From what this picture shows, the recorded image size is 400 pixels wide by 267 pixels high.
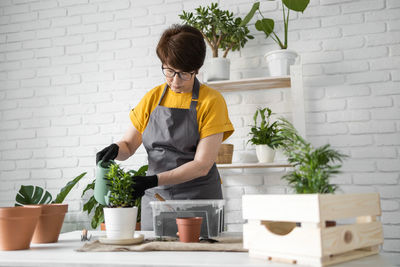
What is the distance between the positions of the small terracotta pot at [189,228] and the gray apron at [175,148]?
72 centimetres

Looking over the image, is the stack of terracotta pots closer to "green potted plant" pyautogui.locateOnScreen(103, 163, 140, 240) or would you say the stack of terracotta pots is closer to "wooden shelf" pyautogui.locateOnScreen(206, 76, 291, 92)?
"green potted plant" pyautogui.locateOnScreen(103, 163, 140, 240)

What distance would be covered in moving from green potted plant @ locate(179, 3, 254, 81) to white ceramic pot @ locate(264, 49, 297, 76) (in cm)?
26

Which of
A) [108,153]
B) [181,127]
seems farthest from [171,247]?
[181,127]

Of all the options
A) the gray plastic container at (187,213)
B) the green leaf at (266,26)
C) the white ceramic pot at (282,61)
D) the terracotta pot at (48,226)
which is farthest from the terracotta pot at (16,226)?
the green leaf at (266,26)

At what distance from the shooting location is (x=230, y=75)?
9.68 feet

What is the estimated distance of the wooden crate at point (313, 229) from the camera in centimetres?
83

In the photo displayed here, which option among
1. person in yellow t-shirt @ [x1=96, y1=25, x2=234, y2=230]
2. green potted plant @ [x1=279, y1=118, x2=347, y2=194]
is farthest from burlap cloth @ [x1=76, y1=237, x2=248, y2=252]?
person in yellow t-shirt @ [x1=96, y1=25, x2=234, y2=230]

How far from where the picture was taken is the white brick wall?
266 cm

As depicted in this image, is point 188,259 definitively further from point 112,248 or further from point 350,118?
point 350,118

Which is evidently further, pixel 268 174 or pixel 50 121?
pixel 50 121

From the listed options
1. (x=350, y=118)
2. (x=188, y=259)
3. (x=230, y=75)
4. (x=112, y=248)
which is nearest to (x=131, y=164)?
(x=230, y=75)

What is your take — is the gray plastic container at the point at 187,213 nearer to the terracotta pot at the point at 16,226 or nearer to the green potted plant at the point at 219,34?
the terracotta pot at the point at 16,226

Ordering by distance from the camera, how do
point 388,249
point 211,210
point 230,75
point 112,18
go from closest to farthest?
point 211,210 → point 388,249 → point 230,75 → point 112,18

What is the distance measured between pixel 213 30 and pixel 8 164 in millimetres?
2189
